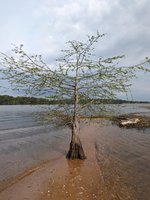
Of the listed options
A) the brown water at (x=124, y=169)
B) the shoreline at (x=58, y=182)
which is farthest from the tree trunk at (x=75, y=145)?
the brown water at (x=124, y=169)

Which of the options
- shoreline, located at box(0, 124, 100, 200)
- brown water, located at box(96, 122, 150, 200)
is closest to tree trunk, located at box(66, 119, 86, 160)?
shoreline, located at box(0, 124, 100, 200)

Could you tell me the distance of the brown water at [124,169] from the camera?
1076cm

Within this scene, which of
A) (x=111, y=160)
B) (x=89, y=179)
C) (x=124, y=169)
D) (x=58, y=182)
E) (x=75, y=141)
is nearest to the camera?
(x=58, y=182)

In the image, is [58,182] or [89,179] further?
[89,179]

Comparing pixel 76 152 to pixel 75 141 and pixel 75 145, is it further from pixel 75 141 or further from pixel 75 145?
pixel 75 141

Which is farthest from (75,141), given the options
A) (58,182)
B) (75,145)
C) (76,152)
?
(58,182)

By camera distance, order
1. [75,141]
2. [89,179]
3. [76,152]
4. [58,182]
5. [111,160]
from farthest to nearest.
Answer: [111,160], [76,152], [75,141], [89,179], [58,182]

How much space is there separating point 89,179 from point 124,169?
289 cm

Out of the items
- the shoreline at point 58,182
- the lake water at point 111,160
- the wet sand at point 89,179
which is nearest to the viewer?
the shoreline at point 58,182

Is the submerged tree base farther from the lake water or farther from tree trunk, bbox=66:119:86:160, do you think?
the lake water

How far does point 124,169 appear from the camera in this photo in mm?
14266

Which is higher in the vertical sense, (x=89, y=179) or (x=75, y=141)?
(x=75, y=141)

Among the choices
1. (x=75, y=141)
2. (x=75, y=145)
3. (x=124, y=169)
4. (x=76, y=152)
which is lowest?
(x=124, y=169)

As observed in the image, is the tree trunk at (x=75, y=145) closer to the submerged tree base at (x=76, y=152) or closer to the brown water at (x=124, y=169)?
the submerged tree base at (x=76, y=152)
